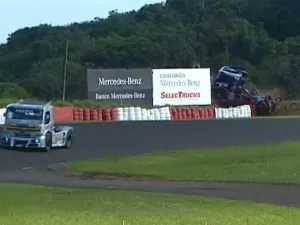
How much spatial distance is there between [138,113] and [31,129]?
54.4 feet

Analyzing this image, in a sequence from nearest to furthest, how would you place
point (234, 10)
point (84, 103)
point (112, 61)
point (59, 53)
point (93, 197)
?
point (93, 197)
point (84, 103)
point (112, 61)
point (59, 53)
point (234, 10)

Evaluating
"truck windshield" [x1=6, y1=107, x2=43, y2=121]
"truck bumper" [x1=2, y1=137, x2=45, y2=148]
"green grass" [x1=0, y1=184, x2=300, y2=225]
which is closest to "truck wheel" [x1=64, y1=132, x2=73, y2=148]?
"truck windshield" [x1=6, y1=107, x2=43, y2=121]

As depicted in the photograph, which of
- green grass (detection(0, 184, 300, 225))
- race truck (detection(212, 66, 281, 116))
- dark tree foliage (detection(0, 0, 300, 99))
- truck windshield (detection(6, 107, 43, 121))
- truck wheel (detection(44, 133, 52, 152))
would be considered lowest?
green grass (detection(0, 184, 300, 225))

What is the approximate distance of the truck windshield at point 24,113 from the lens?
27203mm

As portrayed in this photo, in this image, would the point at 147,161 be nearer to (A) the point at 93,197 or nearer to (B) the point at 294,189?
(B) the point at 294,189

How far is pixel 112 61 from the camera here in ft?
267

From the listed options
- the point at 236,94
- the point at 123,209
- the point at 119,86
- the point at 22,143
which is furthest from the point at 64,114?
the point at 123,209

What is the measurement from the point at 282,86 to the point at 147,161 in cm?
4683

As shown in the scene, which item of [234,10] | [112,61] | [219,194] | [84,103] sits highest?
[234,10]

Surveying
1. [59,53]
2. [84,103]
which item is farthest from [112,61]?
[84,103]

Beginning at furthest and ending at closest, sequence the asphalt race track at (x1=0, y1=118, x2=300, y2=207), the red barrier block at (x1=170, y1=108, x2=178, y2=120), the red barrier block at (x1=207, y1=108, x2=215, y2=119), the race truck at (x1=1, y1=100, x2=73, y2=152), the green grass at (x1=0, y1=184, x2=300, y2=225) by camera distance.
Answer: the red barrier block at (x1=207, y1=108, x2=215, y2=119) → the red barrier block at (x1=170, y1=108, x2=178, y2=120) → the race truck at (x1=1, y1=100, x2=73, y2=152) → the asphalt race track at (x1=0, y1=118, x2=300, y2=207) → the green grass at (x1=0, y1=184, x2=300, y2=225)

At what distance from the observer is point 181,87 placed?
170ft

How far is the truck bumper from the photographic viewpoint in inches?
1043

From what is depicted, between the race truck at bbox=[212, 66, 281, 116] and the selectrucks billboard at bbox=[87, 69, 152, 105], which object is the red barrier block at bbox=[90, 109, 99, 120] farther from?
the race truck at bbox=[212, 66, 281, 116]
